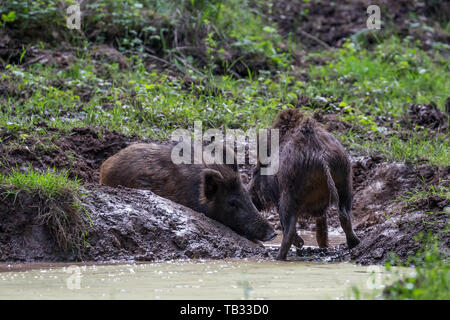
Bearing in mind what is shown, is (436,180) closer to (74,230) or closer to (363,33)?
(74,230)

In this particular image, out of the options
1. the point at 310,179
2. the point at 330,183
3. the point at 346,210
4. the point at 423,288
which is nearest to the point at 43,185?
the point at 310,179

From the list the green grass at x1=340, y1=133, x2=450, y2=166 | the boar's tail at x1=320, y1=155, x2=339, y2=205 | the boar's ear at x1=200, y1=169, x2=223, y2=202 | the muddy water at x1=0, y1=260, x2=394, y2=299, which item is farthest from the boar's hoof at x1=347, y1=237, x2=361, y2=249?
the green grass at x1=340, y1=133, x2=450, y2=166

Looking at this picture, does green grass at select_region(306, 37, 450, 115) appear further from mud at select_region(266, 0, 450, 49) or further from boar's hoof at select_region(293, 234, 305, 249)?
boar's hoof at select_region(293, 234, 305, 249)

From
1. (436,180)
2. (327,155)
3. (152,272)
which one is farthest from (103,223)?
(436,180)

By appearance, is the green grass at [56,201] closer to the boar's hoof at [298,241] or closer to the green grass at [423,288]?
the boar's hoof at [298,241]

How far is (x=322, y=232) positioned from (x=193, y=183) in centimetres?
153

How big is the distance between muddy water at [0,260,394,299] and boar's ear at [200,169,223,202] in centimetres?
157

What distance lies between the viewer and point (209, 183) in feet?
24.1

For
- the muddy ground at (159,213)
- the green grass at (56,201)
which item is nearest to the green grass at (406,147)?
the muddy ground at (159,213)

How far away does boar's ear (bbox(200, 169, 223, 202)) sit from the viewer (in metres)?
7.28

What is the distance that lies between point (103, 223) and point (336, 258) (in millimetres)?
2064

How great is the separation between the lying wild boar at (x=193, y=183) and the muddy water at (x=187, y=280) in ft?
4.84

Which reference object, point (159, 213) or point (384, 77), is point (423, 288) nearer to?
point (159, 213)

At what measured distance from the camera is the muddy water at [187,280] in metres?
3.99
